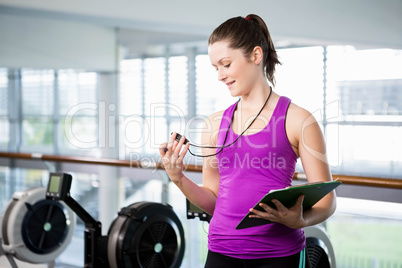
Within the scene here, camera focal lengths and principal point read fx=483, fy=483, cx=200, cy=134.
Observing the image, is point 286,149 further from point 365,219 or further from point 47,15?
point 47,15

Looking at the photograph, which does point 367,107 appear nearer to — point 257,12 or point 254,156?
point 257,12

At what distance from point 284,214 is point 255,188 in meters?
0.15

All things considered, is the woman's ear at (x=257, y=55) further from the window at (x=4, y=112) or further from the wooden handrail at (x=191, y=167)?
the window at (x=4, y=112)

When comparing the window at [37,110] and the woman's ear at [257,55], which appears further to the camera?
the window at [37,110]

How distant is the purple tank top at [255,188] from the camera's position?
1238 millimetres

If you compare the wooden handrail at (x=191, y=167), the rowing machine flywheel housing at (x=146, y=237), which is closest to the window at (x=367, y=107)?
the wooden handrail at (x=191, y=167)

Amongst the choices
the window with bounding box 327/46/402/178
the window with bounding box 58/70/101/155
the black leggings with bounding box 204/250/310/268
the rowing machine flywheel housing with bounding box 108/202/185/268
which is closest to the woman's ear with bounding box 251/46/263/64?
the black leggings with bounding box 204/250/310/268

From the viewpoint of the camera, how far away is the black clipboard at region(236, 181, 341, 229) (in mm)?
1063

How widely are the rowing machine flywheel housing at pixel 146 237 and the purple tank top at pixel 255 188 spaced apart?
152cm

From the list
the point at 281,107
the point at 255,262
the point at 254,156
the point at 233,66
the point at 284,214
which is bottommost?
the point at 255,262

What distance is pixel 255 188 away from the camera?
1.27 m

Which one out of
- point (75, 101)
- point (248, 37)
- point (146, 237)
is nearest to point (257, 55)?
point (248, 37)

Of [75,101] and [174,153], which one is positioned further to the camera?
[75,101]

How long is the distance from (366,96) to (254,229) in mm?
6328
